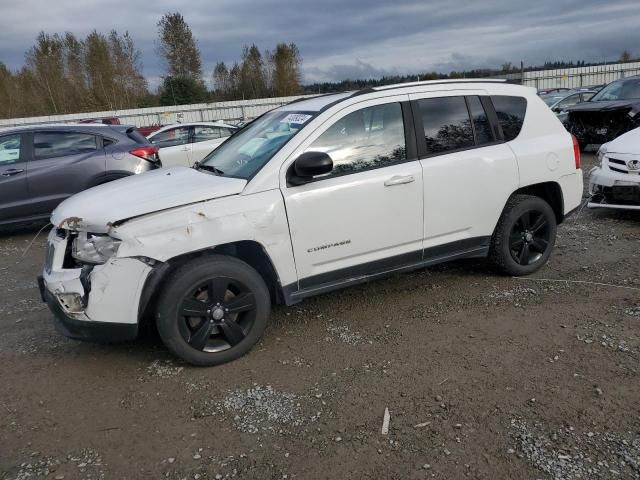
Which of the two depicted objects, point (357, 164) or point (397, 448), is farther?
point (357, 164)

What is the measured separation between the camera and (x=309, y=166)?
11.4 ft

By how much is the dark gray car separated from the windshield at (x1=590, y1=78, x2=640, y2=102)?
9.78 m

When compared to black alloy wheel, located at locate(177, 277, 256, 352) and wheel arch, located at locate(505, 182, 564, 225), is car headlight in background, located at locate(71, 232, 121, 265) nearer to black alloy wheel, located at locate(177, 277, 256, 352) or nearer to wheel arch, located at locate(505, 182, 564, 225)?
black alloy wheel, located at locate(177, 277, 256, 352)

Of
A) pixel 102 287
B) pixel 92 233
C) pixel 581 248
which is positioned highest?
pixel 92 233

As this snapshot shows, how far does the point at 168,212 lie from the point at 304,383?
54.9 inches

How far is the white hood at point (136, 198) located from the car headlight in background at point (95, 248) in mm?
55

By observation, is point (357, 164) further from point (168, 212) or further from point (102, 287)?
point (102, 287)

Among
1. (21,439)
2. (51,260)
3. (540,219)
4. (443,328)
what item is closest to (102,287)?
(51,260)

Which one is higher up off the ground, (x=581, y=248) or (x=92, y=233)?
(x=92, y=233)

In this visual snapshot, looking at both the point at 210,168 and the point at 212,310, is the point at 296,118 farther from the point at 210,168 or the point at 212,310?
the point at 212,310

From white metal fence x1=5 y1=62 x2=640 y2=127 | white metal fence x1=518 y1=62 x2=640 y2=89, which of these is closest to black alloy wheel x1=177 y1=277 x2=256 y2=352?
white metal fence x1=5 y1=62 x2=640 y2=127

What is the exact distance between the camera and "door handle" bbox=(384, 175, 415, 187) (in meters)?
3.91

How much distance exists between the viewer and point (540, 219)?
15.7 ft

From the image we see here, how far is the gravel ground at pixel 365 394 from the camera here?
8.47 feet
